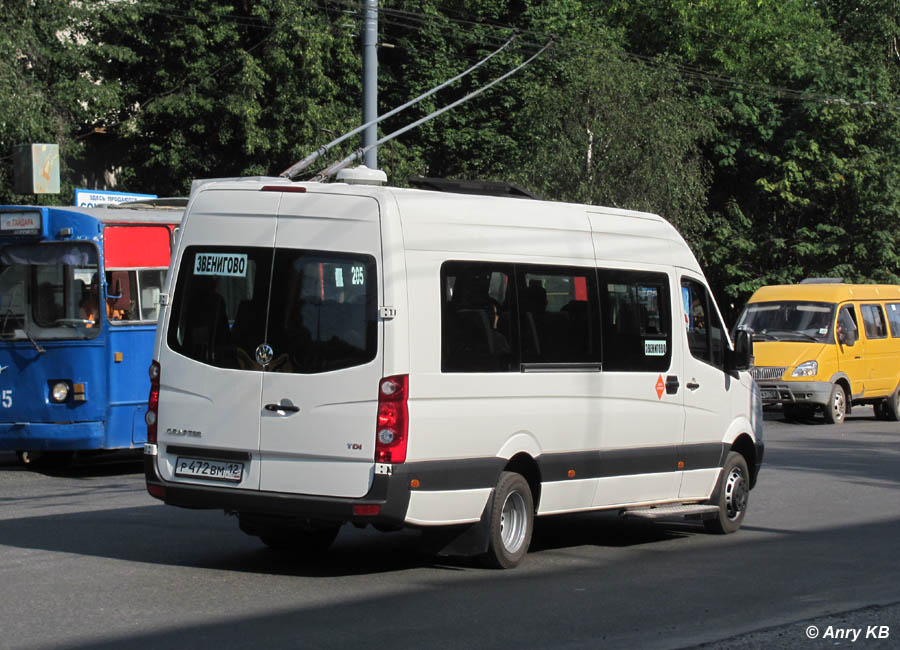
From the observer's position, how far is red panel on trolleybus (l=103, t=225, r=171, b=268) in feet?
51.2

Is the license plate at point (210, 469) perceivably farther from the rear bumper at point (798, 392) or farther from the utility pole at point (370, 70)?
A: the rear bumper at point (798, 392)

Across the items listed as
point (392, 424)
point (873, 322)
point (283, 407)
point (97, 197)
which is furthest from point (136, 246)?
point (873, 322)

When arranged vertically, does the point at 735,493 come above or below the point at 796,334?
below

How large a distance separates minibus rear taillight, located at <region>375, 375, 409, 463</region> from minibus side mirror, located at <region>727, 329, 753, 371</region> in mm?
4202

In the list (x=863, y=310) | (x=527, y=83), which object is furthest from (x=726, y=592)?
(x=527, y=83)

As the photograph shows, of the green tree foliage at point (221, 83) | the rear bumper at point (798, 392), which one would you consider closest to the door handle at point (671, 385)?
the rear bumper at point (798, 392)

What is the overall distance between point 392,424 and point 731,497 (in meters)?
4.29

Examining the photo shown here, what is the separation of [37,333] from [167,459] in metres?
7.15

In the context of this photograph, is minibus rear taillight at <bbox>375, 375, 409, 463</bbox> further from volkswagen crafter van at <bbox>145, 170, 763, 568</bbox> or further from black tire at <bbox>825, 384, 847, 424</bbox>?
black tire at <bbox>825, 384, 847, 424</bbox>

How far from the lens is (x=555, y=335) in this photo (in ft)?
32.0

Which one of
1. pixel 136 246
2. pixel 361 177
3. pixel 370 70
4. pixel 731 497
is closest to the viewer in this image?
pixel 361 177

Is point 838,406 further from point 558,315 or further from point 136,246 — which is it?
point 558,315

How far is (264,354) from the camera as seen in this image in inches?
346

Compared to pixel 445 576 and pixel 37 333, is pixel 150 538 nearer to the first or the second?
pixel 445 576
